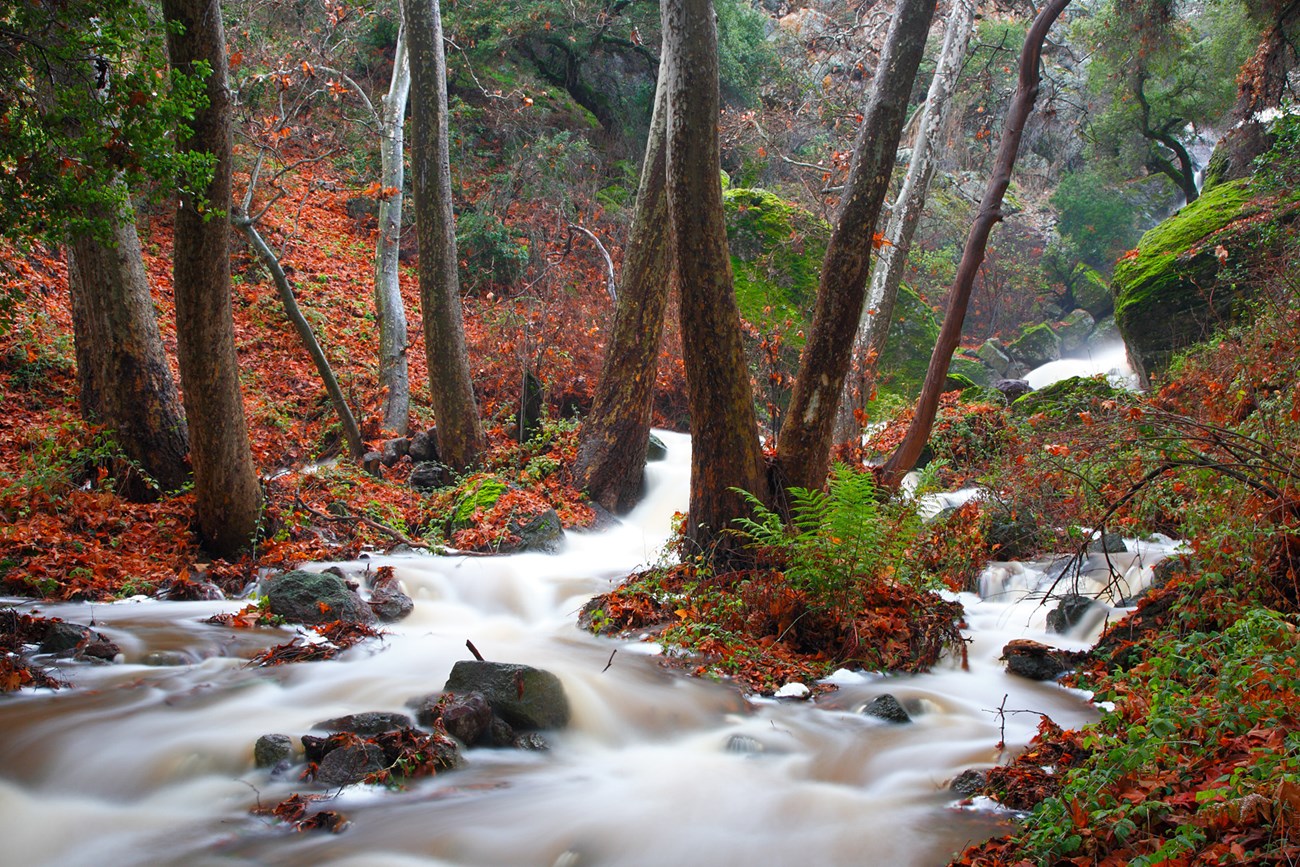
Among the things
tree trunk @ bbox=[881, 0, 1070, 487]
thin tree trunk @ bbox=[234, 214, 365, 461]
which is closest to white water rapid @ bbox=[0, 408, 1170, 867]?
tree trunk @ bbox=[881, 0, 1070, 487]

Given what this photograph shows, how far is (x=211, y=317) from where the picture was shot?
275 inches

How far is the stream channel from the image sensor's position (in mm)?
3771

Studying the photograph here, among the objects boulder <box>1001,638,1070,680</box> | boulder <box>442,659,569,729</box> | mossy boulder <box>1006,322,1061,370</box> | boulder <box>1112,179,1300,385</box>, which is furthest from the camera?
mossy boulder <box>1006,322,1061,370</box>

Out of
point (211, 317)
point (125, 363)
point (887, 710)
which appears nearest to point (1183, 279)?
point (887, 710)

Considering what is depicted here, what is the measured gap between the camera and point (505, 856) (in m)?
3.79

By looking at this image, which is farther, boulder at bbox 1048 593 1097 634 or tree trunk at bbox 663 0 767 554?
boulder at bbox 1048 593 1097 634

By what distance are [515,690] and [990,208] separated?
225 inches

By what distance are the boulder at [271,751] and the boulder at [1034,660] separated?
500cm

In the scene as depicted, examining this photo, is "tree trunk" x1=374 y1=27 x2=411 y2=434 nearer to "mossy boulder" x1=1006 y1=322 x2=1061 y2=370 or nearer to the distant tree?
the distant tree

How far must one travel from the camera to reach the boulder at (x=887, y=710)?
519 cm

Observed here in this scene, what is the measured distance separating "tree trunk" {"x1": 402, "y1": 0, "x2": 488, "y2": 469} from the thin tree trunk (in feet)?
3.97

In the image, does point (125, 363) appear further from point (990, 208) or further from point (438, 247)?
point (990, 208)

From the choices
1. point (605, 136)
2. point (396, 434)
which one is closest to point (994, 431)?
point (396, 434)

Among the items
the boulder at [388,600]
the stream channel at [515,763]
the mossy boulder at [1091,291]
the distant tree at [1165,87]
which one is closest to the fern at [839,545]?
the stream channel at [515,763]
